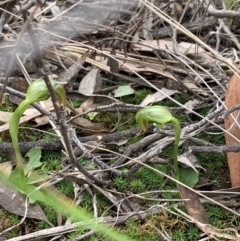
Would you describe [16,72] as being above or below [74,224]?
above

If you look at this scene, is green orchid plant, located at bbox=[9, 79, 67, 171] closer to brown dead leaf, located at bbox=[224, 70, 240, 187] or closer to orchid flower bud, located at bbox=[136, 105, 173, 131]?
orchid flower bud, located at bbox=[136, 105, 173, 131]

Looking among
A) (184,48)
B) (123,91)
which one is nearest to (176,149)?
(123,91)

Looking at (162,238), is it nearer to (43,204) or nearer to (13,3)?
(43,204)

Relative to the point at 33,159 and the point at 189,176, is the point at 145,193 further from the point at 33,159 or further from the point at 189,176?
the point at 33,159

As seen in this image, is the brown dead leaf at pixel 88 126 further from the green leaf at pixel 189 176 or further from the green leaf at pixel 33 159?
the green leaf at pixel 189 176

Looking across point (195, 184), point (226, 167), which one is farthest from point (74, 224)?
point (226, 167)

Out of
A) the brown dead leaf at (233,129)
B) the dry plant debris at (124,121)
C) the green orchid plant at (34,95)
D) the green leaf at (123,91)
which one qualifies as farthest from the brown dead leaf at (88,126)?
the brown dead leaf at (233,129)
